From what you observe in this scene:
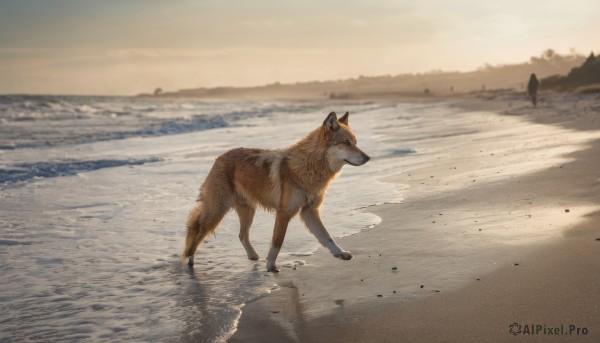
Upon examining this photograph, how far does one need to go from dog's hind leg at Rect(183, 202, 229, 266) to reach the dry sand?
1174 mm

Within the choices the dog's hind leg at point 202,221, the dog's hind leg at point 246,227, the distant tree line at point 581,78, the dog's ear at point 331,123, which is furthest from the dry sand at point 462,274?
the distant tree line at point 581,78

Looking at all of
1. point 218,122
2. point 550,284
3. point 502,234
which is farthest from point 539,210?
point 218,122

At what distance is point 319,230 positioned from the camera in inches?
246

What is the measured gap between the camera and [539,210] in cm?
719

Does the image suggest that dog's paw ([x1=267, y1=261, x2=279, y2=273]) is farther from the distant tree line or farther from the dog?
the distant tree line

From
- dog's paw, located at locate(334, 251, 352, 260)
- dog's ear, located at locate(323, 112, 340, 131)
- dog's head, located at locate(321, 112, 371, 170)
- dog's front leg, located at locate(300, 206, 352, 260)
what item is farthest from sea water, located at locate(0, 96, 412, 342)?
dog's ear, located at locate(323, 112, 340, 131)

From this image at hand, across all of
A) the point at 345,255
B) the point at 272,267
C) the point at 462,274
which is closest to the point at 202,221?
the point at 272,267

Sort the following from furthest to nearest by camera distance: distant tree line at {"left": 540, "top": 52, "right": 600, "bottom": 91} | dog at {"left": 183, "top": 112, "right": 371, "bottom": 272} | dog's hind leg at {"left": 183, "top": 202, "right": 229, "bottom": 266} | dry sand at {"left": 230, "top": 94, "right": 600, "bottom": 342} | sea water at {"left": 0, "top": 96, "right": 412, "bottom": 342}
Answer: distant tree line at {"left": 540, "top": 52, "right": 600, "bottom": 91}
dog's hind leg at {"left": 183, "top": 202, "right": 229, "bottom": 266}
dog at {"left": 183, "top": 112, "right": 371, "bottom": 272}
sea water at {"left": 0, "top": 96, "right": 412, "bottom": 342}
dry sand at {"left": 230, "top": 94, "right": 600, "bottom": 342}

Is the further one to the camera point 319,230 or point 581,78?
point 581,78

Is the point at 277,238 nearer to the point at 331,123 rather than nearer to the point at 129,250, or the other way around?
the point at 331,123

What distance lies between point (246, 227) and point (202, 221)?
0.51m

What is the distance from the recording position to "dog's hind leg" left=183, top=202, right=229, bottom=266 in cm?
656

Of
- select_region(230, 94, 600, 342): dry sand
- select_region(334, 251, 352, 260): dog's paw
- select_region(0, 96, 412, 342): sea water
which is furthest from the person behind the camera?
select_region(334, 251, 352, 260): dog's paw

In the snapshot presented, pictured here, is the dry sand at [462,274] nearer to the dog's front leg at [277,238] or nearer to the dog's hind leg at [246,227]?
the dog's front leg at [277,238]
